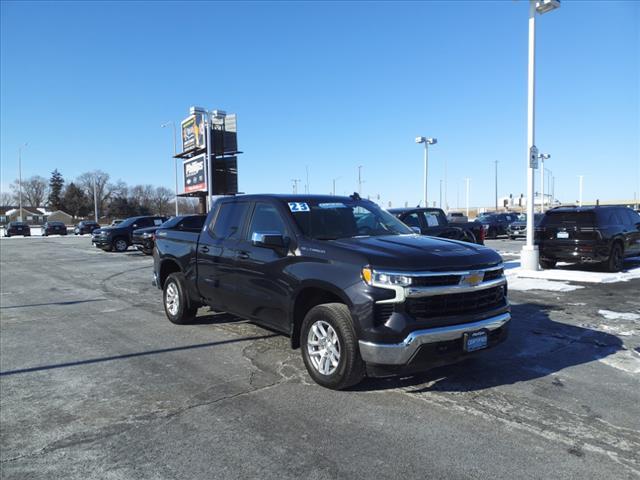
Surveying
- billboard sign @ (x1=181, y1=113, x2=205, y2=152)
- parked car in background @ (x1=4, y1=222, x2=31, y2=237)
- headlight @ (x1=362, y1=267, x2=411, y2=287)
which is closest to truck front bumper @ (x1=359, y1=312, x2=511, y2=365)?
headlight @ (x1=362, y1=267, x2=411, y2=287)

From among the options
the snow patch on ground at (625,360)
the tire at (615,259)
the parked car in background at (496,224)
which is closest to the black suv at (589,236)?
the tire at (615,259)

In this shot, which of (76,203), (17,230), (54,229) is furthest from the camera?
(76,203)

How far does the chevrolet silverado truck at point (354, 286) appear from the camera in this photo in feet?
13.8

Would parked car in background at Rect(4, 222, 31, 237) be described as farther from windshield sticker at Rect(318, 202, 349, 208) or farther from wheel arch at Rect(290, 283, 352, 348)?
wheel arch at Rect(290, 283, 352, 348)

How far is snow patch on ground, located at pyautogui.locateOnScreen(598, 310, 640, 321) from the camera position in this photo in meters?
7.64

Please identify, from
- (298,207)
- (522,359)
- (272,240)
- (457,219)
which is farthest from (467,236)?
(457,219)

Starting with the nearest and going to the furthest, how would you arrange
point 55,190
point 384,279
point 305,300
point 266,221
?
1. point 384,279
2. point 305,300
3. point 266,221
4. point 55,190

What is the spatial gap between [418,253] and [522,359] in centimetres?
219

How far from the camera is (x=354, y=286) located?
4.33 m

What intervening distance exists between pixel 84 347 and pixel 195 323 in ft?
5.59

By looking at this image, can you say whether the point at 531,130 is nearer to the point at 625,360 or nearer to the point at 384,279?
the point at 625,360

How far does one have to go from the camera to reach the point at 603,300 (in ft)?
30.0

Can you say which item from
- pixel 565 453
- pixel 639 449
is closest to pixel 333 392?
pixel 565 453

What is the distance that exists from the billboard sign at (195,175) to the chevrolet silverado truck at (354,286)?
28763 mm
